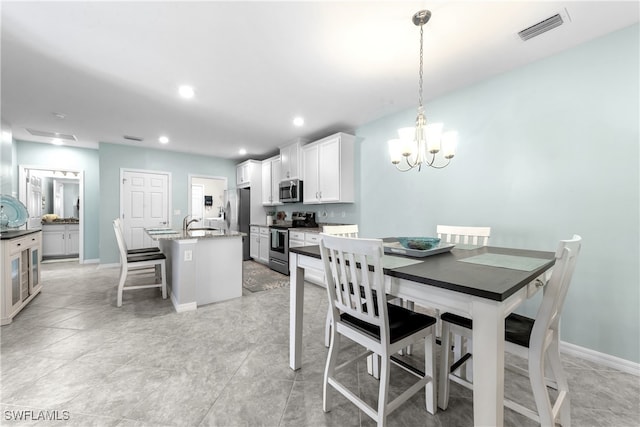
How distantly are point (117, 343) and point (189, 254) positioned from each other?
104cm

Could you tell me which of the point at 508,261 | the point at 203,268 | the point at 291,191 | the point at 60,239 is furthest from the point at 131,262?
the point at 60,239

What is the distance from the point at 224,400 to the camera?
5.05ft

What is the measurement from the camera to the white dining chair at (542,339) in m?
1.10

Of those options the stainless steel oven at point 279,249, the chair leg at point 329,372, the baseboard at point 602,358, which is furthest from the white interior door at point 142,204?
the baseboard at point 602,358

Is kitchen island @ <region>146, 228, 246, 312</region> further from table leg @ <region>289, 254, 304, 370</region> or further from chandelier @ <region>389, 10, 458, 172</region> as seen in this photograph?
chandelier @ <region>389, 10, 458, 172</region>

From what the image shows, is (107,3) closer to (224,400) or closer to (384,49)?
(384,49)

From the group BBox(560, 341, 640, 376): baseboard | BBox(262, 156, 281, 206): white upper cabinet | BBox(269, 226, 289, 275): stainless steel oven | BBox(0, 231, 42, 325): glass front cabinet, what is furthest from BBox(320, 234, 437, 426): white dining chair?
BBox(262, 156, 281, 206): white upper cabinet

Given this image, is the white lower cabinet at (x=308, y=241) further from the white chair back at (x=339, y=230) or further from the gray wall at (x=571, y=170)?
the gray wall at (x=571, y=170)

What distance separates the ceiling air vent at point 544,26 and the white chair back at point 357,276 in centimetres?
213

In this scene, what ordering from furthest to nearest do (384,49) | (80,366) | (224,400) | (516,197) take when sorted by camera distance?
(516,197) < (384,49) < (80,366) < (224,400)

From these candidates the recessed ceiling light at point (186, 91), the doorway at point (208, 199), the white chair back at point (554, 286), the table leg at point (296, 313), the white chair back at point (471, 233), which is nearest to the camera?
the white chair back at point (554, 286)

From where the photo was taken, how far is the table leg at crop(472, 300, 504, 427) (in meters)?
0.89

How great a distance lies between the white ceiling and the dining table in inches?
65.6

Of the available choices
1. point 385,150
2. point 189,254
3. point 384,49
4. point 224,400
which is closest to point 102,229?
point 189,254
